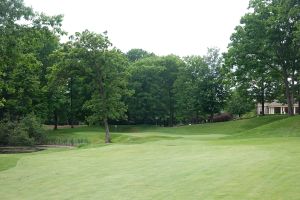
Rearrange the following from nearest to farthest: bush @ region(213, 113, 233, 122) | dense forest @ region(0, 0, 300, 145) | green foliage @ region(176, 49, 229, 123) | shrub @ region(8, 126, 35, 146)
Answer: dense forest @ region(0, 0, 300, 145)
shrub @ region(8, 126, 35, 146)
green foliage @ region(176, 49, 229, 123)
bush @ region(213, 113, 233, 122)

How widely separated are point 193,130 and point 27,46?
46.2m

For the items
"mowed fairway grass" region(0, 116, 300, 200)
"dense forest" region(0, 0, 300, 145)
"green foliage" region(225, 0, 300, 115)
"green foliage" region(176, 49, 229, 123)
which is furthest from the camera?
"green foliage" region(176, 49, 229, 123)

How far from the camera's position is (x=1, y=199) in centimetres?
1177

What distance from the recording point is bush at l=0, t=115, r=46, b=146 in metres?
53.3

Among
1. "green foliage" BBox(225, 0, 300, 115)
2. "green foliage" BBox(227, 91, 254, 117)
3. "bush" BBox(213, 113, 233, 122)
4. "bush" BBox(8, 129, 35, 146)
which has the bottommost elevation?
"bush" BBox(8, 129, 35, 146)

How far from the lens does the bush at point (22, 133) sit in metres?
53.3

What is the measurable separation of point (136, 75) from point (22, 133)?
31.6 metres

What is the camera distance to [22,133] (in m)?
53.1

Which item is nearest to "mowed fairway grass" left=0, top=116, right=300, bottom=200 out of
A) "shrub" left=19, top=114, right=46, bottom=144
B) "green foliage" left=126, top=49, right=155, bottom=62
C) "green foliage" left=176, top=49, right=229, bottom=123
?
"shrub" left=19, top=114, right=46, bottom=144

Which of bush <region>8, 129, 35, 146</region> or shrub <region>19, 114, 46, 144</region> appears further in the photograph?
shrub <region>19, 114, 46, 144</region>

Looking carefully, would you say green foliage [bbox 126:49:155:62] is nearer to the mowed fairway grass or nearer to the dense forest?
the dense forest

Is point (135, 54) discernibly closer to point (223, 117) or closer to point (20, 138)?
point (223, 117)

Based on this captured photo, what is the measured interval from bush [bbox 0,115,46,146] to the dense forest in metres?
0.13

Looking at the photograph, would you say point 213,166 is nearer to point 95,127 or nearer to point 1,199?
point 1,199
